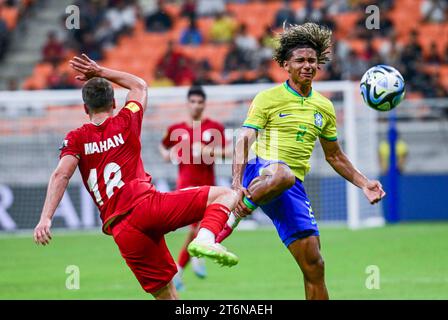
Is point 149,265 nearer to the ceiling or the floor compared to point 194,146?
nearer to the floor

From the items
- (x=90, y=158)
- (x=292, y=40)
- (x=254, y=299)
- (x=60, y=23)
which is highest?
(x=60, y=23)

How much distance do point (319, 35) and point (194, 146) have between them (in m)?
4.89

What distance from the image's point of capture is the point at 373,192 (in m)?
8.17

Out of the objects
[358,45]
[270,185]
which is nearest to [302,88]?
[270,185]

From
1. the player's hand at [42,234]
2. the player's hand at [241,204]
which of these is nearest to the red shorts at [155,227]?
the player's hand at [241,204]

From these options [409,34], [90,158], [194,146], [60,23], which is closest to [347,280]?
[194,146]

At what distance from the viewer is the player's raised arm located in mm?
7766

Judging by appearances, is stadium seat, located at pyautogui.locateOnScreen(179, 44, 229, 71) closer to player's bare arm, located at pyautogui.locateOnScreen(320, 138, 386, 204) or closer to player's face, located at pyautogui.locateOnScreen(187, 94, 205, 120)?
A: player's face, located at pyautogui.locateOnScreen(187, 94, 205, 120)

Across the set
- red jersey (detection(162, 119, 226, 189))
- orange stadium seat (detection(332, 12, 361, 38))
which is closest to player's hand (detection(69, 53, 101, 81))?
red jersey (detection(162, 119, 226, 189))

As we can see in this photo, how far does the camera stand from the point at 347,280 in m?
11.9

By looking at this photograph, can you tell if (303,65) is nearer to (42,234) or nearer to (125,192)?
(125,192)

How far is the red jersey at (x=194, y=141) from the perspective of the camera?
12898mm

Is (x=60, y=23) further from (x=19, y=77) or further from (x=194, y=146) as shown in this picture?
(x=194, y=146)

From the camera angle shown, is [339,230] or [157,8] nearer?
[339,230]
